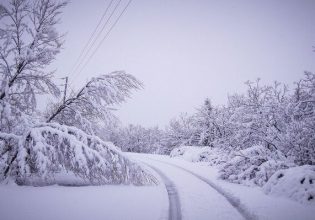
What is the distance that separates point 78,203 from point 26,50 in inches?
221

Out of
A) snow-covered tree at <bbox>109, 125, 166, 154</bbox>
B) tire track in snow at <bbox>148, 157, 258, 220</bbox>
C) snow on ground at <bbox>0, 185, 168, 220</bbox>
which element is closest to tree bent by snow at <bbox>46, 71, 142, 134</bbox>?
snow on ground at <bbox>0, 185, 168, 220</bbox>

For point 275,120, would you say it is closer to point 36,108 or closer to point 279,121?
point 279,121

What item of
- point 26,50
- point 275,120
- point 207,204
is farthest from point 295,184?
point 26,50

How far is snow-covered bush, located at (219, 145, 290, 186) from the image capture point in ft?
30.7

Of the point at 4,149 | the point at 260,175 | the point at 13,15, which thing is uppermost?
the point at 13,15

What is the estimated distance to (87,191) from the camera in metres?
7.31

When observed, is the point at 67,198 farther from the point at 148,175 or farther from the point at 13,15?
the point at 13,15

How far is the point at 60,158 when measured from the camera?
6898 millimetres

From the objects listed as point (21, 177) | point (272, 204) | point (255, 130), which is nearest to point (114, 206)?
point (21, 177)

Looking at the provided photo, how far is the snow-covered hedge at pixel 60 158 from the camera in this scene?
253 inches

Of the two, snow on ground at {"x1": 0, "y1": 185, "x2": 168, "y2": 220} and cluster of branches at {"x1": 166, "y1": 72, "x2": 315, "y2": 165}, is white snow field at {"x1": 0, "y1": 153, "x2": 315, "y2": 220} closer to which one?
snow on ground at {"x1": 0, "y1": 185, "x2": 168, "y2": 220}

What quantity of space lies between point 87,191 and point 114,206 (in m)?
1.47

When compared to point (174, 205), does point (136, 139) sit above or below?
above

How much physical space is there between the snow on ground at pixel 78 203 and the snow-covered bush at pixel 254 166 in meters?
4.32
